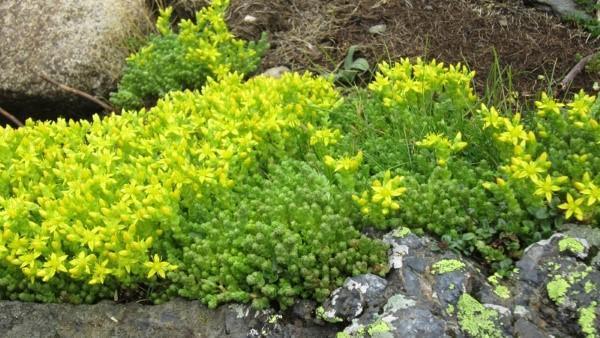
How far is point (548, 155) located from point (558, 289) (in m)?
0.80

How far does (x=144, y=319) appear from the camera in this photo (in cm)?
325

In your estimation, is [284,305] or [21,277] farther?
[21,277]

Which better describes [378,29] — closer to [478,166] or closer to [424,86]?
[424,86]

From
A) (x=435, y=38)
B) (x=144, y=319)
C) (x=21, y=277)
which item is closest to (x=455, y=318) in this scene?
(x=144, y=319)

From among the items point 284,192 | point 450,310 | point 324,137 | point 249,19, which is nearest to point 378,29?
point 249,19

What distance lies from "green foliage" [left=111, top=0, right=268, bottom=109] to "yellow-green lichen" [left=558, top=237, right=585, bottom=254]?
2912 millimetres

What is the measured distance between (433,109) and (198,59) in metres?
1.98

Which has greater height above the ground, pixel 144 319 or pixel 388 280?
pixel 388 280

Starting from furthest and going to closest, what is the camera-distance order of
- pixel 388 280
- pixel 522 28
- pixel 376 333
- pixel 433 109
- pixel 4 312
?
pixel 522 28 < pixel 433 109 < pixel 4 312 < pixel 388 280 < pixel 376 333

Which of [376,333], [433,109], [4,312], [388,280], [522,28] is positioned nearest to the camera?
[376,333]

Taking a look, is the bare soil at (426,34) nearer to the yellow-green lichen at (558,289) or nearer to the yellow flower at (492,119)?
the yellow flower at (492,119)

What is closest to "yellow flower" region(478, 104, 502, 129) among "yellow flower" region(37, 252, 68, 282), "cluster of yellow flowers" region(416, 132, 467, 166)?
"cluster of yellow flowers" region(416, 132, 467, 166)

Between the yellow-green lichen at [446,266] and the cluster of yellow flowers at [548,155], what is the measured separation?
1.36ft

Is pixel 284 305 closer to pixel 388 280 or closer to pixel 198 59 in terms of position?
pixel 388 280
